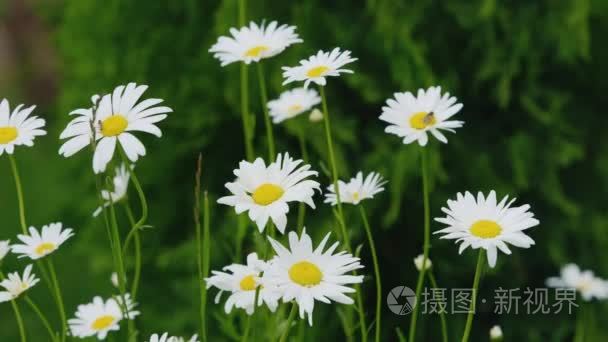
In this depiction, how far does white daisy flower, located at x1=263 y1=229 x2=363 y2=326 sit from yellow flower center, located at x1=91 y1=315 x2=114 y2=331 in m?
0.24

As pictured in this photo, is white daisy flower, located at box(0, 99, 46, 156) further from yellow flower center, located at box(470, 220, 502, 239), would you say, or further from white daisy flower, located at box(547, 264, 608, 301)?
white daisy flower, located at box(547, 264, 608, 301)

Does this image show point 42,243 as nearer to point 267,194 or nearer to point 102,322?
point 102,322

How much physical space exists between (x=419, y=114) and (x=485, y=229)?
140mm

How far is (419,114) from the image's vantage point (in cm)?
69

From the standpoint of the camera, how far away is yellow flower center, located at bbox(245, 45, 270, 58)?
0.78 metres

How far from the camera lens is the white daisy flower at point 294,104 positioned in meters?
0.86

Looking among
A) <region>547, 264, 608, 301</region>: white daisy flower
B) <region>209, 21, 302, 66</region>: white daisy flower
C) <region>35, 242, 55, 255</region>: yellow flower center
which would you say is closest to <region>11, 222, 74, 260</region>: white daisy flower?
<region>35, 242, 55, 255</region>: yellow flower center

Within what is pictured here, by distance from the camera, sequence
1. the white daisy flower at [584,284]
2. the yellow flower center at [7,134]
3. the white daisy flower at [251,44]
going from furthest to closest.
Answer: the white daisy flower at [584,284]
the white daisy flower at [251,44]
the yellow flower center at [7,134]

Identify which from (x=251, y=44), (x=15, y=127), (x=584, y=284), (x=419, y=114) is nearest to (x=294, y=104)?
(x=251, y=44)

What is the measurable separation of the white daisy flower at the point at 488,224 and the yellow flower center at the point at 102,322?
1.11 ft

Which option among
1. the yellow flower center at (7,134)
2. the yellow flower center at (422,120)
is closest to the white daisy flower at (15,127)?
the yellow flower center at (7,134)

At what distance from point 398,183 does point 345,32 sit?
12.6 inches

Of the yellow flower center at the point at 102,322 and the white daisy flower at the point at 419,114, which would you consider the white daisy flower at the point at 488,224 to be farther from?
the yellow flower center at the point at 102,322

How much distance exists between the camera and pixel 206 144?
1.65 m
